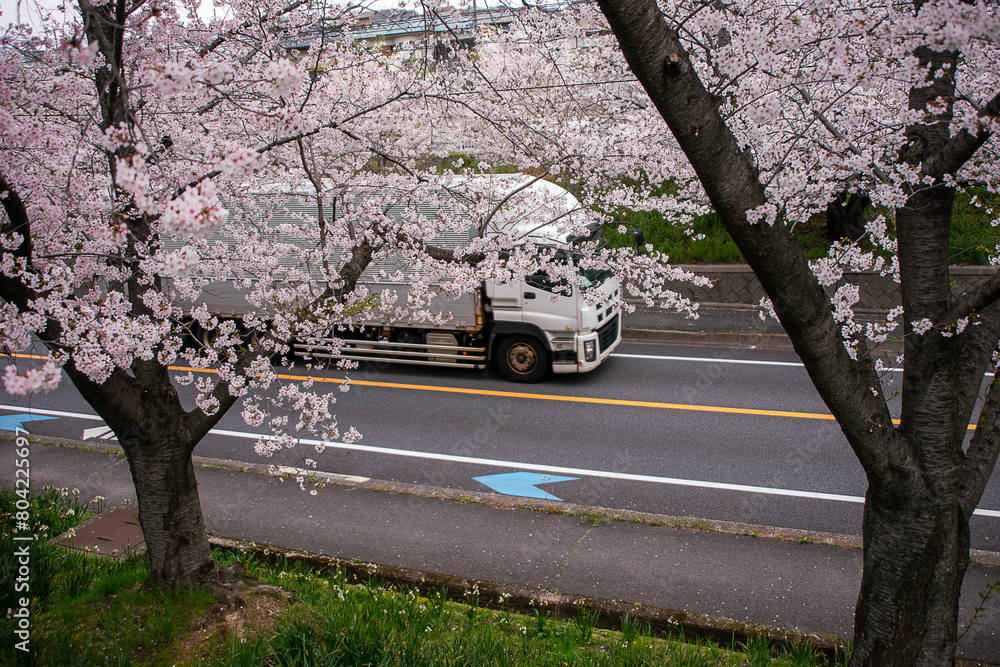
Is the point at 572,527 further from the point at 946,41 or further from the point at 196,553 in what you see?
the point at 946,41

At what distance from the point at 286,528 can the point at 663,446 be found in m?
5.04

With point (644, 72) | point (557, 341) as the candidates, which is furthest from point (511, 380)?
point (644, 72)

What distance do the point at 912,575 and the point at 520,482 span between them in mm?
4765

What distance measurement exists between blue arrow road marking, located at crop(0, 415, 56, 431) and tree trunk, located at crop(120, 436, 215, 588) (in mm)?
7439

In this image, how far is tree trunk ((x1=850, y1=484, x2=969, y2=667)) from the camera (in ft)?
11.9

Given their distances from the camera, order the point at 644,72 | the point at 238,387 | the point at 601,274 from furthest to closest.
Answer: the point at 601,274 → the point at 238,387 → the point at 644,72

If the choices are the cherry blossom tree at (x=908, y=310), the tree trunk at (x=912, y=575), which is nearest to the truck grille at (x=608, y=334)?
the cherry blossom tree at (x=908, y=310)

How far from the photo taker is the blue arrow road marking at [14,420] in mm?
10133

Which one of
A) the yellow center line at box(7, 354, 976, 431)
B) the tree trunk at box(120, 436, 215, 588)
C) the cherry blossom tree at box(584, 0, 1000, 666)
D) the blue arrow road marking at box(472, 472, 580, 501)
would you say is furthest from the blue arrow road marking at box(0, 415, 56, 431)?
the cherry blossom tree at box(584, 0, 1000, 666)

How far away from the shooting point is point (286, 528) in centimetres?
675

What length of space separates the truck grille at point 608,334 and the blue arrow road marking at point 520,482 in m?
3.70

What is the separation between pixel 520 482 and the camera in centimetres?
791

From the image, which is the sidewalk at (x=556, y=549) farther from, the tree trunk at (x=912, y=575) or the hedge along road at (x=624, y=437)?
the tree trunk at (x=912, y=575)

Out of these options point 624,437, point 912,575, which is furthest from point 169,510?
point 624,437
